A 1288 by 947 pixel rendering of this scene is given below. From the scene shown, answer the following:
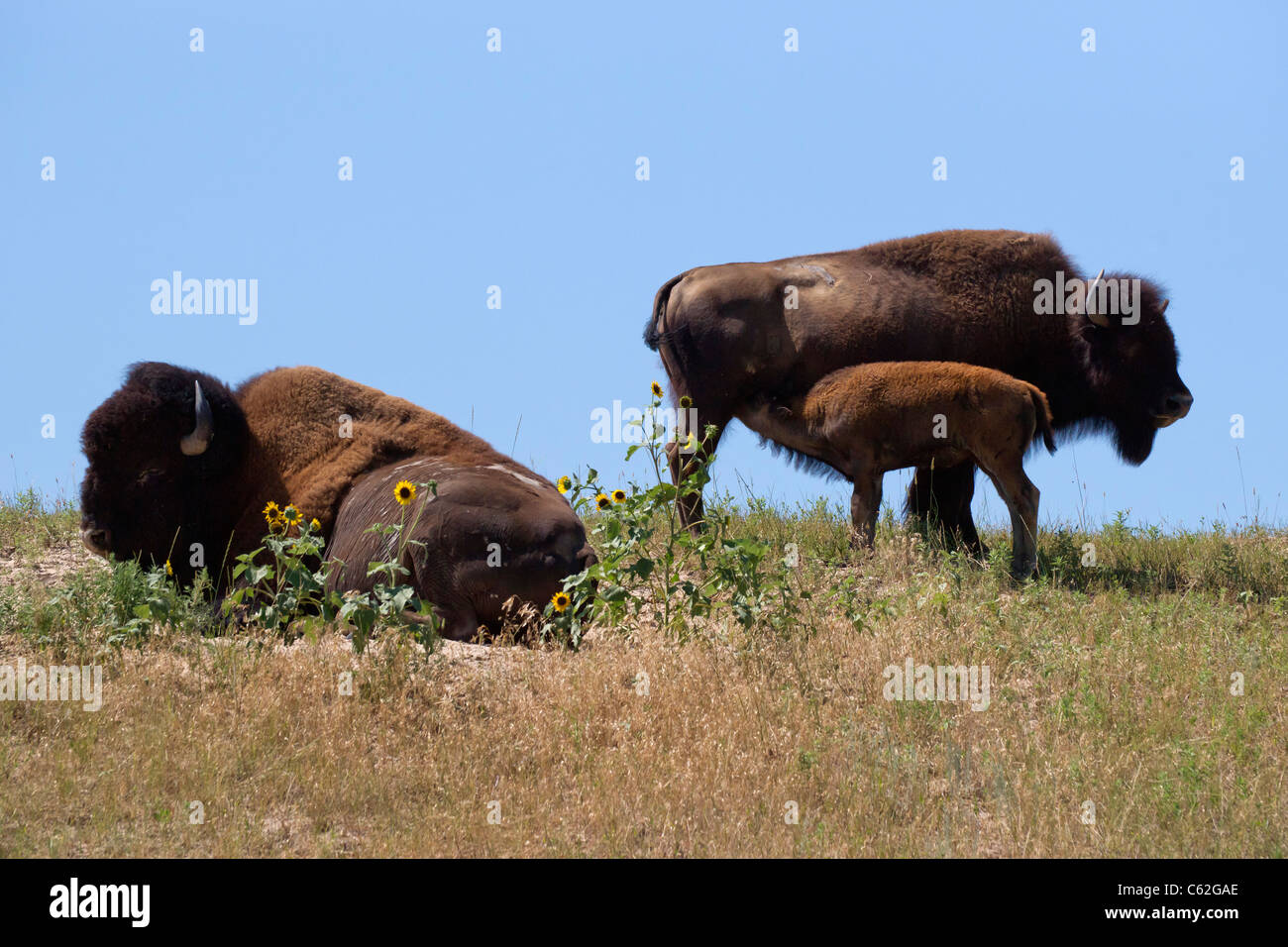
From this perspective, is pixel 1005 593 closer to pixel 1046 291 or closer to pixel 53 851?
pixel 1046 291

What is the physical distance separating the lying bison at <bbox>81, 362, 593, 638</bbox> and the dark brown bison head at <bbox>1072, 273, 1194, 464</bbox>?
16.2 feet

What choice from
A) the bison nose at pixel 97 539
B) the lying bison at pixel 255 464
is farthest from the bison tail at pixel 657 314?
the bison nose at pixel 97 539

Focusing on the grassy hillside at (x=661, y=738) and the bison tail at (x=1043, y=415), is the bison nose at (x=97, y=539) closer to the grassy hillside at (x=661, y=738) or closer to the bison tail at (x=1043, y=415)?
the grassy hillside at (x=661, y=738)

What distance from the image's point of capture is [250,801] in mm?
4793

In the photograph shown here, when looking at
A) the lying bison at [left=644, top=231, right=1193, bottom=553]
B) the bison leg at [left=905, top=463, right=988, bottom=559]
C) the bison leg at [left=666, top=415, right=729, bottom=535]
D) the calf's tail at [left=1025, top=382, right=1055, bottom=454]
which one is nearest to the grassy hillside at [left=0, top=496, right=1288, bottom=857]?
the calf's tail at [left=1025, top=382, right=1055, bottom=454]

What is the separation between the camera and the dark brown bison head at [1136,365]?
10070 millimetres

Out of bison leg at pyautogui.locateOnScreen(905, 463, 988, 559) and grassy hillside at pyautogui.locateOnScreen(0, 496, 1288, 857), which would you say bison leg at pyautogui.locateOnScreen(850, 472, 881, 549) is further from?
grassy hillside at pyautogui.locateOnScreen(0, 496, 1288, 857)

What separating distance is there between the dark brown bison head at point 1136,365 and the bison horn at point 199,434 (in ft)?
21.4

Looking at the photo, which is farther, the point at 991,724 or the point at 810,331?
the point at 810,331

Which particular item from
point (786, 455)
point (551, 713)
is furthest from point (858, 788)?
point (786, 455)

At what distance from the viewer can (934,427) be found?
8.62 metres

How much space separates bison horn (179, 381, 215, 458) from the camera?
766 cm

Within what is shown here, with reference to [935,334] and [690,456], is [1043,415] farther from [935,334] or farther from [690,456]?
[690,456]
